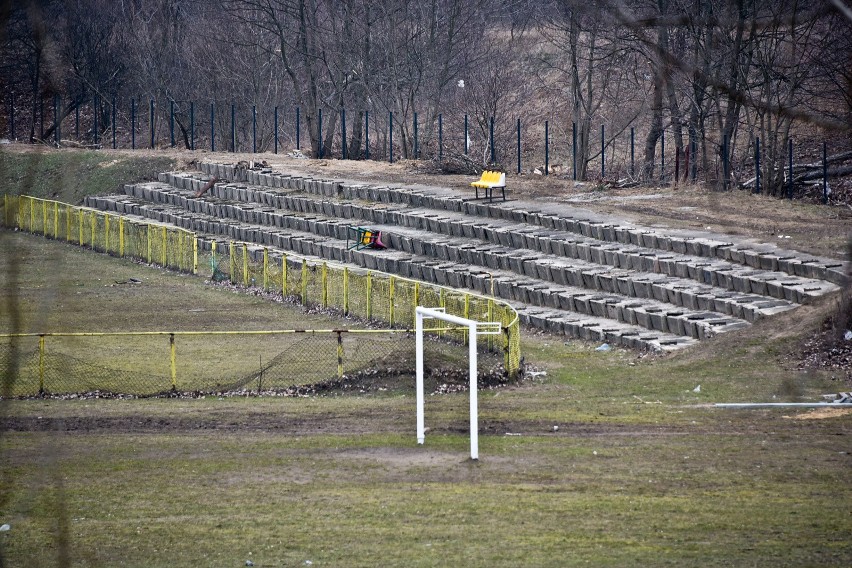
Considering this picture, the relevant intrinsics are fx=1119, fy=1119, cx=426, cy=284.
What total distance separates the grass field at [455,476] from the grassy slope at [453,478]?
0.13 feet

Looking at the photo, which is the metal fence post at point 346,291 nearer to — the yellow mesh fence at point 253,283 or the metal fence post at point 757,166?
the yellow mesh fence at point 253,283

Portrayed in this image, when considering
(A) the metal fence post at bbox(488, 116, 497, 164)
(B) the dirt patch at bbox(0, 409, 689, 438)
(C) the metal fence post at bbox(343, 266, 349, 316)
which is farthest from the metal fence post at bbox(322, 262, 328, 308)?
(A) the metal fence post at bbox(488, 116, 497, 164)

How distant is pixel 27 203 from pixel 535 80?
28.7 m

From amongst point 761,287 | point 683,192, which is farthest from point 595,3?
point 683,192

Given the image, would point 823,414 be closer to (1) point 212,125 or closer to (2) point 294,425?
(2) point 294,425

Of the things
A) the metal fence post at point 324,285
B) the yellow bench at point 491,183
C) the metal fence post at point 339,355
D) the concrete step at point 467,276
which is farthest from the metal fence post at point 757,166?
the metal fence post at point 339,355

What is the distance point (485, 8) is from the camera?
167ft

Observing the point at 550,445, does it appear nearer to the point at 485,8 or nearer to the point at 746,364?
the point at 746,364

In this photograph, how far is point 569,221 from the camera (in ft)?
106

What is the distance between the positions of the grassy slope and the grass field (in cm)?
4

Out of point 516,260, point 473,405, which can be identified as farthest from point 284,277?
point 473,405

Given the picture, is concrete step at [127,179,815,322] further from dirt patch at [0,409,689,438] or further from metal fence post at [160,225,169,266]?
dirt patch at [0,409,689,438]

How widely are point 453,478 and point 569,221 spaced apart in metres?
18.7

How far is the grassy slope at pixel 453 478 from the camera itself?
11.6 meters
